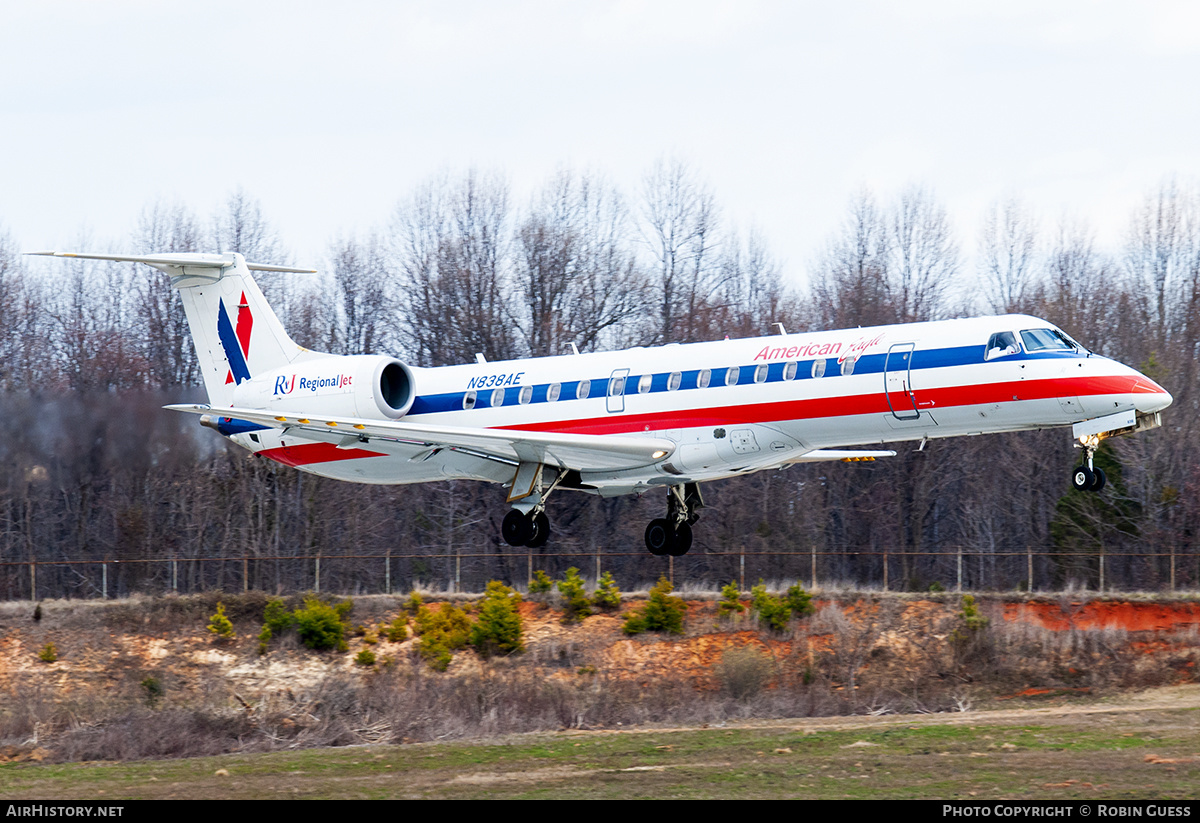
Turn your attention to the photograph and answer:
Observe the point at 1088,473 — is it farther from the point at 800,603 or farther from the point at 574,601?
the point at 574,601

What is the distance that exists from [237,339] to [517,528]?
6.86m

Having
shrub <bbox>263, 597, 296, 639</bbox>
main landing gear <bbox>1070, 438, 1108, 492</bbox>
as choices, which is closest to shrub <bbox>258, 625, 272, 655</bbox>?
shrub <bbox>263, 597, 296, 639</bbox>

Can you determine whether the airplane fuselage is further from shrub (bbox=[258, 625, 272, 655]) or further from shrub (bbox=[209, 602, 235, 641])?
shrub (bbox=[209, 602, 235, 641])

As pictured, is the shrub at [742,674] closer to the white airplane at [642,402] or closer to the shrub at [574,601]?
the shrub at [574,601]

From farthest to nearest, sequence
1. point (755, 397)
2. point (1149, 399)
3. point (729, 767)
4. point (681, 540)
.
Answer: point (681, 540)
point (755, 397)
point (1149, 399)
point (729, 767)

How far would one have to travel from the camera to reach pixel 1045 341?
63.6 ft

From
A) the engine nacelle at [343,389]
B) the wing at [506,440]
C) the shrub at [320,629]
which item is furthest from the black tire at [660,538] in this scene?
the shrub at [320,629]

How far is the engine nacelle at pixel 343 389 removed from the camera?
2370 cm

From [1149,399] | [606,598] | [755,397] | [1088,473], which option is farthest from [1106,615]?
[755,397]

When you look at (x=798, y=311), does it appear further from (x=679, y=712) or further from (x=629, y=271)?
(x=679, y=712)

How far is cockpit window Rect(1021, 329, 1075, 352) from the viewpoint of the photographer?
19.3 m

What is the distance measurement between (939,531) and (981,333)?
91.7ft

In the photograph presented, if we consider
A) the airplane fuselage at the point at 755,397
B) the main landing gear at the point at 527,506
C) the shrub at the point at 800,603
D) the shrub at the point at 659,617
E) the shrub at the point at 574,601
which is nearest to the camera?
the airplane fuselage at the point at 755,397

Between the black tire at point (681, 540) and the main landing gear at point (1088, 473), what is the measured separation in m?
7.28
